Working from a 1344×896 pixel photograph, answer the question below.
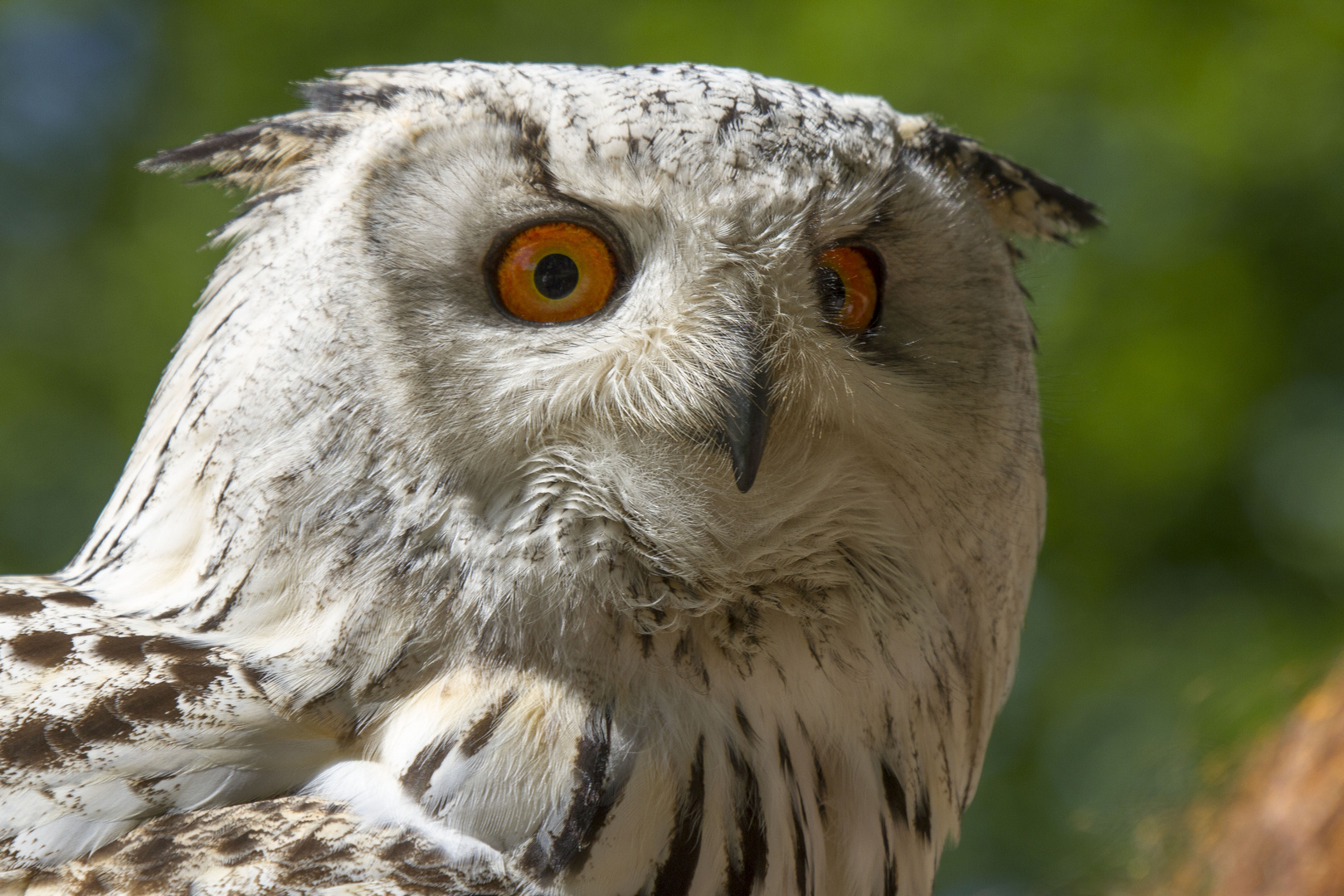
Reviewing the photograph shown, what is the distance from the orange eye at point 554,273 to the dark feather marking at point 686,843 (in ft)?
1.75

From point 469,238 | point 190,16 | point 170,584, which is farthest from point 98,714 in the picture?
point 190,16

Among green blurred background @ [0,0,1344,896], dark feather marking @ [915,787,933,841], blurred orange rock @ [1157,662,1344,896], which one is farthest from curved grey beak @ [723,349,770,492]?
green blurred background @ [0,0,1344,896]

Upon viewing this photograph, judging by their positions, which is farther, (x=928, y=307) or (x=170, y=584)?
(x=928, y=307)

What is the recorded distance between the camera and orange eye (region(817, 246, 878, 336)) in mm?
1443

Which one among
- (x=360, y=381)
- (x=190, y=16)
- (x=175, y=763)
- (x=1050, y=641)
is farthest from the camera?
(x=190, y=16)

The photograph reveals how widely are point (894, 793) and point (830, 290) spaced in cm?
67

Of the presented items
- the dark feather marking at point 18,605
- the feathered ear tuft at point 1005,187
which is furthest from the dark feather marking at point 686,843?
the feathered ear tuft at point 1005,187

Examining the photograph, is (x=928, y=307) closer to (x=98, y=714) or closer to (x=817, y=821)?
(x=817, y=821)

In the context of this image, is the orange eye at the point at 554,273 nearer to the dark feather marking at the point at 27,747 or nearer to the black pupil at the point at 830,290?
the black pupil at the point at 830,290

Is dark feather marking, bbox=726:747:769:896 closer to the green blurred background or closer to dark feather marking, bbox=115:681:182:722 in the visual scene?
dark feather marking, bbox=115:681:182:722

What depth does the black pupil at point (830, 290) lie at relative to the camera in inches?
56.6

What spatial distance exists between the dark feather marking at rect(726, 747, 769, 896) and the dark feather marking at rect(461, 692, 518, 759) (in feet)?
0.91

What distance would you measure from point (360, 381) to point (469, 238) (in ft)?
0.69

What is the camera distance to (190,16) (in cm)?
805
